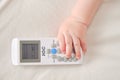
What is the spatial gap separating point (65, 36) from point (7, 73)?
19cm

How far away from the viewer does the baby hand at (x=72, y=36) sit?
2.37ft

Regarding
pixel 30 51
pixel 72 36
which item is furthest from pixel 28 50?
pixel 72 36

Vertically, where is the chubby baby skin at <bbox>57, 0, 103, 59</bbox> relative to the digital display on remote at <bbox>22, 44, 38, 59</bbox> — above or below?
above

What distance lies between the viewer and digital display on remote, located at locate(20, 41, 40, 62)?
0.74m

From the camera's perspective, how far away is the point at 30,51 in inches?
29.0

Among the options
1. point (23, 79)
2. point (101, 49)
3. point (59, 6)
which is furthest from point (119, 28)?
point (23, 79)

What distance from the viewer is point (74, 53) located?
0.73 metres

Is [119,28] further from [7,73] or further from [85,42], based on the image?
[7,73]

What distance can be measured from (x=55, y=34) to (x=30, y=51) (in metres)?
0.09

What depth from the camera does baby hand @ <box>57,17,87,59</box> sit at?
723 mm

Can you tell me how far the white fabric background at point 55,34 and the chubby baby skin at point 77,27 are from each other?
0.03 metres

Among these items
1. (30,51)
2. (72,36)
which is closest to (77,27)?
(72,36)

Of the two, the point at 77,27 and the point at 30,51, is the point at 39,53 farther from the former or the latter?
the point at 77,27

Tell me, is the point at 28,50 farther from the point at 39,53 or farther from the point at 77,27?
the point at 77,27
